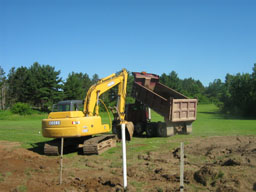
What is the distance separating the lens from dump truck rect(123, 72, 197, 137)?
54.7 ft

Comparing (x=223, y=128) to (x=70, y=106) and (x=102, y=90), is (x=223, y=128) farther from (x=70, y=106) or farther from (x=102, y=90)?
(x=70, y=106)

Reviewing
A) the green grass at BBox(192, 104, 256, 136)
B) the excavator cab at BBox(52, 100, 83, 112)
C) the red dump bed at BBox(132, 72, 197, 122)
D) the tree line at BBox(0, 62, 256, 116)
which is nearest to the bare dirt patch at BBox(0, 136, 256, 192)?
the excavator cab at BBox(52, 100, 83, 112)

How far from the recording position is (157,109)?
17344mm

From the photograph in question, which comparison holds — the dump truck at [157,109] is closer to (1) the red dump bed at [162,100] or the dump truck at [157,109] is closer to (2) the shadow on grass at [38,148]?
(1) the red dump bed at [162,100]

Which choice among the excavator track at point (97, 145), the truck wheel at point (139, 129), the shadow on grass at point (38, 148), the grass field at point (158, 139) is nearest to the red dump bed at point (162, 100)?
the grass field at point (158, 139)

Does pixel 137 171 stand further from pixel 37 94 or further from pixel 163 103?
pixel 37 94

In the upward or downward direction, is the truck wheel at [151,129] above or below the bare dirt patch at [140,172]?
above

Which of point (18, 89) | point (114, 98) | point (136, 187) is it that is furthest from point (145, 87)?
Result: point (18, 89)

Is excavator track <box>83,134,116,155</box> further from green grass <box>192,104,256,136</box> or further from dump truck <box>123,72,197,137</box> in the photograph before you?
green grass <box>192,104,256,136</box>

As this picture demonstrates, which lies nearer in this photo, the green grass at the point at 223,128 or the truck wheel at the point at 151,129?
the truck wheel at the point at 151,129

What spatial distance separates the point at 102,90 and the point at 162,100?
187 inches

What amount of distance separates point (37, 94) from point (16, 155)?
60.1m

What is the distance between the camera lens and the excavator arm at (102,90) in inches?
503

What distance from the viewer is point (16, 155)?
476 inches
